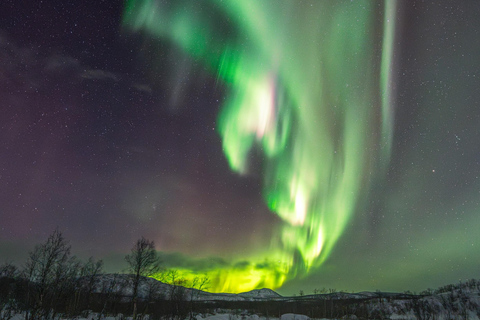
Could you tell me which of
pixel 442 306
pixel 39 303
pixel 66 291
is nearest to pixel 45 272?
pixel 39 303

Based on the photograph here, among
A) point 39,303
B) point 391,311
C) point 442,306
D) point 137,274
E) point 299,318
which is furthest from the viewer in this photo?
point 391,311

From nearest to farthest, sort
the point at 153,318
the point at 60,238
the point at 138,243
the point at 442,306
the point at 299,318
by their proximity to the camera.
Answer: the point at 60,238 → the point at 138,243 → the point at 153,318 → the point at 299,318 → the point at 442,306

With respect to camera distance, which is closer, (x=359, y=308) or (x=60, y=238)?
(x=60, y=238)

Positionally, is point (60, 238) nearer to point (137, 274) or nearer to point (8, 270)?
point (137, 274)

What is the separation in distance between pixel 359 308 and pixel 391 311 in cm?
1701

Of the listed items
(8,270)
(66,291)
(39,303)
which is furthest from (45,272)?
(8,270)

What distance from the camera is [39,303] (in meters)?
36.5

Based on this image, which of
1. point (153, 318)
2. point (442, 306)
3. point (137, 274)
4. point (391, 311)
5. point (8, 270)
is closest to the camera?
point (137, 274)

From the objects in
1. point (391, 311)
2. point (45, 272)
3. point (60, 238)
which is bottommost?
point (391, 311)

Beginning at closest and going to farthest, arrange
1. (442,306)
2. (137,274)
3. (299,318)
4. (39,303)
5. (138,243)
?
(39,303), (137,274), (138,243), (299,318), (442,306)

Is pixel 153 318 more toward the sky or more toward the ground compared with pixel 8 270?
more toward the ground

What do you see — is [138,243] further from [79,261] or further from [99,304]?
[99,304]

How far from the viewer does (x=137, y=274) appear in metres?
44.8

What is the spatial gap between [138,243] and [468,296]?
17740 cm
